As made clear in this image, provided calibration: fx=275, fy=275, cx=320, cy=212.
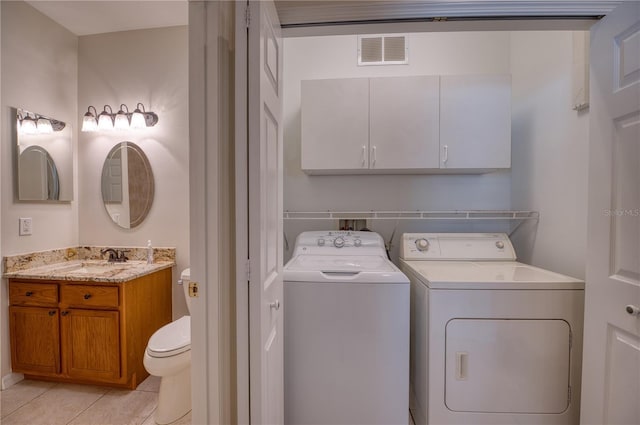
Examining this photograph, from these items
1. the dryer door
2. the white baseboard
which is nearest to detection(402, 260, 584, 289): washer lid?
the dryer door

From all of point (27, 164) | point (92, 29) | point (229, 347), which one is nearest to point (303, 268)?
point (229, 347)

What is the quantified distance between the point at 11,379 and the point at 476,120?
3676 millimetres

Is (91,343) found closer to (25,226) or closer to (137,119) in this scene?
(25,226)

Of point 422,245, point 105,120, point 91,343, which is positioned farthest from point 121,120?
point 422,245

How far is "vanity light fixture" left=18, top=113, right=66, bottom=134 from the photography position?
1.95 meters

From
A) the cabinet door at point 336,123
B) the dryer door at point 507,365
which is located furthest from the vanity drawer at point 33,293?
the dryer door at point 507,365

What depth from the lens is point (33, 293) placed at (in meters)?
1.87

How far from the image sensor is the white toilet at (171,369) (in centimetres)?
154

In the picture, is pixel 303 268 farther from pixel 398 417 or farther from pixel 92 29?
pixel 92 29

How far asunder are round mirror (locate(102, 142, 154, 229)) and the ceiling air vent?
2.00 metres

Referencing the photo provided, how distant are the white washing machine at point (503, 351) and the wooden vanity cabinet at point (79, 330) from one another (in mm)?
1872

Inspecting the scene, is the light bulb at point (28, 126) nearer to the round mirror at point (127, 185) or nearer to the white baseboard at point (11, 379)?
the round mirror at point (127, 185)

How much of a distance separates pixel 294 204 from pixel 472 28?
1613 mm

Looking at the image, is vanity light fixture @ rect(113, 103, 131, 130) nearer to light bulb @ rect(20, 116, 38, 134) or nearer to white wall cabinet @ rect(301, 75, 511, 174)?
light bulb @ rect(20, 116, 38, 134)
